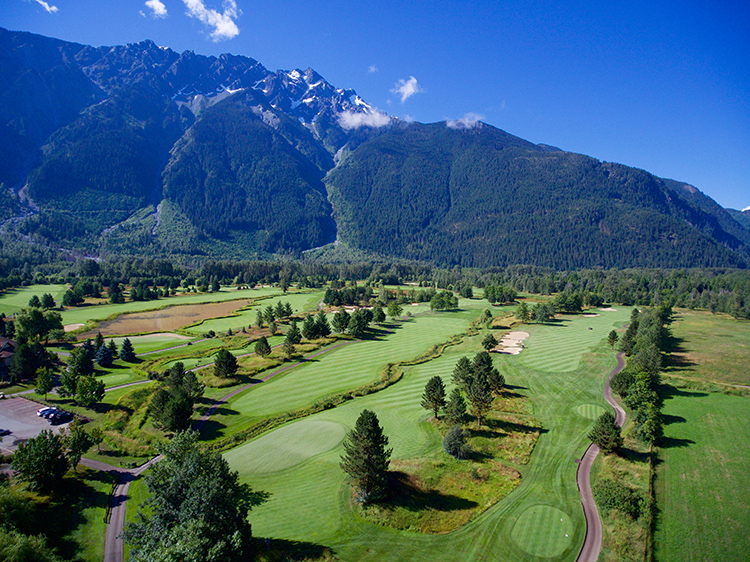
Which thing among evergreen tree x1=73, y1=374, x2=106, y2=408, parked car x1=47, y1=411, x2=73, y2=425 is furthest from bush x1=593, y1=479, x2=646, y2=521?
evergreen tree x1=73, y1=374, x2=106, y2=408

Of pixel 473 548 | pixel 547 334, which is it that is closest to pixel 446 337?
pixel 547 334

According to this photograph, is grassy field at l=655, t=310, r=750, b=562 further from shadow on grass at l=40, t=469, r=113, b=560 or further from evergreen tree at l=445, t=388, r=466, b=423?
shadow on grass at l=40, t=469, r=113, b=560

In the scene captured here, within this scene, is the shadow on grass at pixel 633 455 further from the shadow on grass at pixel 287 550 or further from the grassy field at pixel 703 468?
the shadow on grass at pixel 287 550

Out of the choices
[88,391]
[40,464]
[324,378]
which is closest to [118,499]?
[40,464]

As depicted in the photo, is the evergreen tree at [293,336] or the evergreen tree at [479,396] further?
the evergreen tree at [293,336]

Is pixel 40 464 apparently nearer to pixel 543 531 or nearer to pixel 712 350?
pixel 543 531

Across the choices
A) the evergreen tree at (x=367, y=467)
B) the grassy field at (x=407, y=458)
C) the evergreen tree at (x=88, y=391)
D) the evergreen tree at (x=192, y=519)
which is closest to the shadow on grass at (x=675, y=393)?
the grassy field at (x=407, y=458)
